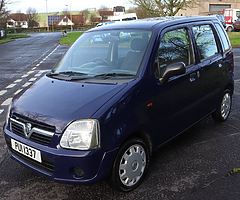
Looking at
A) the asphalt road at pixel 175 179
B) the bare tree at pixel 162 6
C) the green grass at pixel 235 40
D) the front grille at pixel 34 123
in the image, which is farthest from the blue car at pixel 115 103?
the bare tree at pixel 162 6

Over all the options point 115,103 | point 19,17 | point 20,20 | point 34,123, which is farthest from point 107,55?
point 20,20

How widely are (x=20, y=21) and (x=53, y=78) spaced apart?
111m

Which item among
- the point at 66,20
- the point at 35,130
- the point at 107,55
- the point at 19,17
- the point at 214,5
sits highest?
the point at 214,5

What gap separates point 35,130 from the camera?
3314 millimetres

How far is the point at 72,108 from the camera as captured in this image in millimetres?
3258

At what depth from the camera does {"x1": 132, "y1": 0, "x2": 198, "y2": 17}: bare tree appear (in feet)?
119

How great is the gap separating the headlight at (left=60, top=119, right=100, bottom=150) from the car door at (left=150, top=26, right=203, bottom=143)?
2.87ft

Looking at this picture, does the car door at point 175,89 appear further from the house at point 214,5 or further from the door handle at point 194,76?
the house at point 214,5

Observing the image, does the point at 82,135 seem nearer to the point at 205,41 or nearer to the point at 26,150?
the point at 26,150

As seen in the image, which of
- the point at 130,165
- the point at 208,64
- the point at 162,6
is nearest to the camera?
the point at 130,165

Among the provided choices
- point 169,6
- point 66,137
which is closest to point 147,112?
point 66,137

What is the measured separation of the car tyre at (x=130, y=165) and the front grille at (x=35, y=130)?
70 centimetres

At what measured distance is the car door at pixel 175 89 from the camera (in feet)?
12.7

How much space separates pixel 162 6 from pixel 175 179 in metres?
35.0
